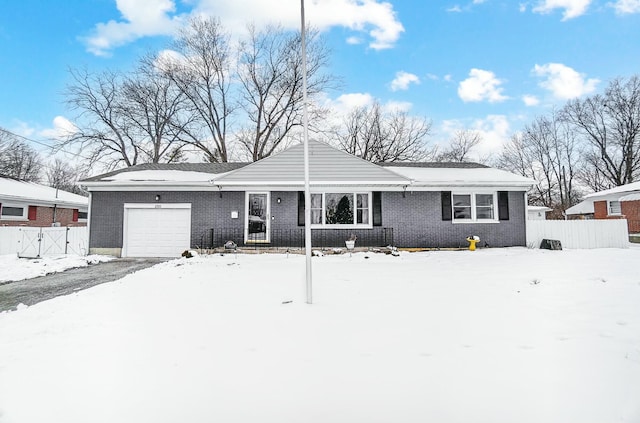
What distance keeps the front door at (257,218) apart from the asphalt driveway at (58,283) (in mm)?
3601

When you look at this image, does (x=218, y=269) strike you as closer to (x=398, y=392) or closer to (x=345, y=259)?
(x=345, y=259)

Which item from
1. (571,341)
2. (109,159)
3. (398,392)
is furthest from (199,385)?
(109,159)

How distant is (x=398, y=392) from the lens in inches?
90.7

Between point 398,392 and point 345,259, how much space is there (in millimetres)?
7191

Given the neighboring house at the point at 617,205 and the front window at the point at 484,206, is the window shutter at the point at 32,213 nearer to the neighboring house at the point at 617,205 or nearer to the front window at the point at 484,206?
the front window at the point at 484,206

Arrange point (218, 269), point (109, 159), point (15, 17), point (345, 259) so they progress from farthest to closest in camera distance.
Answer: point (109, 159) < point (345, 259) < point (218, 269) < point (15, 17)

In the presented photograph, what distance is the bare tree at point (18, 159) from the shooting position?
2644cm

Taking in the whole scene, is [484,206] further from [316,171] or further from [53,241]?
[53,241]

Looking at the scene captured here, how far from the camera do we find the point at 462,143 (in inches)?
1129

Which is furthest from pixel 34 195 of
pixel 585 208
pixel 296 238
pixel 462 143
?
pixel 585 208

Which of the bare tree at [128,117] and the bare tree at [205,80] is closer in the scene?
the bare tree at [128,117]

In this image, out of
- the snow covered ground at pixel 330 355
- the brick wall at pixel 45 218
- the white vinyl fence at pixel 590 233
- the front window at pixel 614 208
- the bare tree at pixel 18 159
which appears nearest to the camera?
the snow covered ground at pixel 330 355

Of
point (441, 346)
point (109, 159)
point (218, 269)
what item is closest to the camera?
point (441, 346)

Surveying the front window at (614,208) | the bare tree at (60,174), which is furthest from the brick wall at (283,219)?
the bare tree at (60,174)
